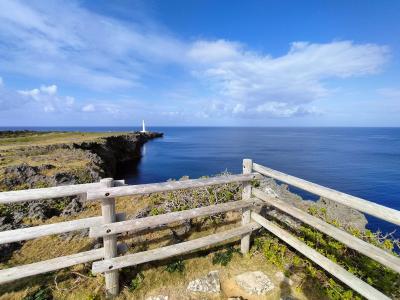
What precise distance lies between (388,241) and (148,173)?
4187 cm

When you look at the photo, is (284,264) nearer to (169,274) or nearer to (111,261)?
(169,274)

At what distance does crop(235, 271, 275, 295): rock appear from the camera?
542cm

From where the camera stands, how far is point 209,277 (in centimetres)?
572

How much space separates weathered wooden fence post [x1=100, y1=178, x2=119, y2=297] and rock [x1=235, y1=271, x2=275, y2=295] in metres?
2.67

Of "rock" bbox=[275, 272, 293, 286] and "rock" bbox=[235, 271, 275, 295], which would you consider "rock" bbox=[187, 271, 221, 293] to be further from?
"rock" bbox=[275, 272, 293, 286]

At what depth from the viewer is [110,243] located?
15.9 feet

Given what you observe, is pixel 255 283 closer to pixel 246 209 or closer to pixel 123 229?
pixel 246 209

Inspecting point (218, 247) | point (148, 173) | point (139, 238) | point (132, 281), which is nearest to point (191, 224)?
point (218, 247)

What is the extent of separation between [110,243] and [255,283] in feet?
10.7

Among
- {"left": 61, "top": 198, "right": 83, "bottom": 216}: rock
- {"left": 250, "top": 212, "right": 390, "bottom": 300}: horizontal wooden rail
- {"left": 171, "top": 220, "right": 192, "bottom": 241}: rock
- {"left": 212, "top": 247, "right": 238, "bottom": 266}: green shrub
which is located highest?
{"left": 250, "top": 212, "right": 390, "bottom": 300}: horizontal wooden rail

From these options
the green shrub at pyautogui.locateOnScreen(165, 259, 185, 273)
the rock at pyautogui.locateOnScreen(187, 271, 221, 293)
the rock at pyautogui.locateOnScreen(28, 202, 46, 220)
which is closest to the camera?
the rock at pyautogui.locateOnScreen(187, 271, 221, 293)

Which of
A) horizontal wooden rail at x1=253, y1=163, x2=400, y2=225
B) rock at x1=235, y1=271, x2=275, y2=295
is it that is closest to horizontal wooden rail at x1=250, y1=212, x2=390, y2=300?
rock at x1=235, y1=271, x2=275, y2=295

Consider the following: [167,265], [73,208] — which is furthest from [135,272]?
[73,208]

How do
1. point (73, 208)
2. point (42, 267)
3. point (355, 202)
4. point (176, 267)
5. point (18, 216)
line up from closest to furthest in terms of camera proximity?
point (355, 202)
point (42, 267)
point (176, 267)
point (18, 216)
point (73, 208)
